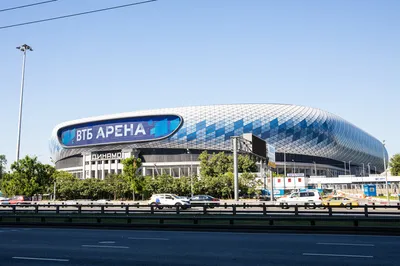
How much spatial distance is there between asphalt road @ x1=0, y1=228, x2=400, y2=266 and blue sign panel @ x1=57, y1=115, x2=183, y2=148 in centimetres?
11245

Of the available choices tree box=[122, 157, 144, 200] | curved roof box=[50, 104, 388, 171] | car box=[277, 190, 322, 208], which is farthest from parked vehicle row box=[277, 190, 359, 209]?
curved roof box=[50, 104, 388, 171]

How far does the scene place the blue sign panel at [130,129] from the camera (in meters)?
130

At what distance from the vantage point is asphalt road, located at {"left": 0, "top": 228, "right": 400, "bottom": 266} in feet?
36.3

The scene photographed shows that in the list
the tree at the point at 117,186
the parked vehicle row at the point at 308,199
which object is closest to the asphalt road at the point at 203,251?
the parked vehicle row at the point at 308,199

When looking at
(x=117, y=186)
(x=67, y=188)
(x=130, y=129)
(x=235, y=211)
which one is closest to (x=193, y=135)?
(x=130, y=129)

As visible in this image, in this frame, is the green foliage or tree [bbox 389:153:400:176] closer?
the green foliage

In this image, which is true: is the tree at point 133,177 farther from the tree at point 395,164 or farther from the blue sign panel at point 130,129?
the tree at point 395,164

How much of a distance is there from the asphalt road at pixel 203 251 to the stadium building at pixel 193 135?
354 ft

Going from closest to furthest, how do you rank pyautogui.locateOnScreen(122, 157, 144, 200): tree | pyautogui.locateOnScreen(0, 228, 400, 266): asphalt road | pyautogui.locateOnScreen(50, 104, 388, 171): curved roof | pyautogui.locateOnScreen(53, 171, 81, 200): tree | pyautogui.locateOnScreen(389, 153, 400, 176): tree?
pyautogui.locateOnScreen(0, 228, 400, 266): asphalt road → pyautogui.locateOnScreen(122, 157, 144, 200): tree → pyautogui.locateOnScreen(53, 171, 81, 200): tree → pyautogui.locateOnScreen(50, 104, 388, 171): curved roof → pyautogui.locateOnScreen(389, 153, 400, 176): tree

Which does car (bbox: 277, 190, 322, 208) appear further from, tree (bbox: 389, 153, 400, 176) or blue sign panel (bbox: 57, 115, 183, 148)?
tree (bbox: 389, 153, 400, 176)

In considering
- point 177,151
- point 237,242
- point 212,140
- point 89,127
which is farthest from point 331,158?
point 237,242

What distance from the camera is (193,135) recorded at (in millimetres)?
128125

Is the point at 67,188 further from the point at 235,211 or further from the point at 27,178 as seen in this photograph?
the point at 235,211

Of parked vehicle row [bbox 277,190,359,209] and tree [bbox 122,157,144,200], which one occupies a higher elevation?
tree [bbox 122,157,144,200]
